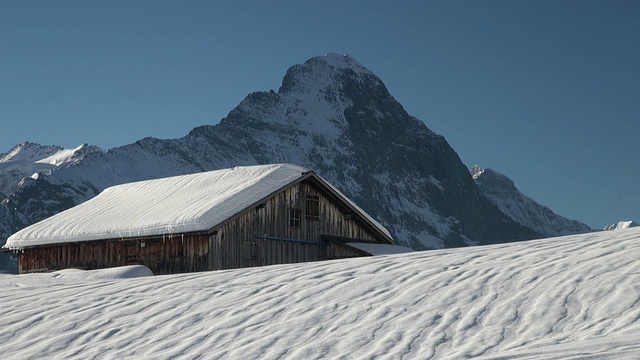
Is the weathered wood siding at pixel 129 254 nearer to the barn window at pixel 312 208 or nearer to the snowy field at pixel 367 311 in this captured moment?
the barn window at pixel 312 208

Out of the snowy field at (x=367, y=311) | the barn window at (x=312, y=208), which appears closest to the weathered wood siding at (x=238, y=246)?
the barn window at (x=312, y=208)

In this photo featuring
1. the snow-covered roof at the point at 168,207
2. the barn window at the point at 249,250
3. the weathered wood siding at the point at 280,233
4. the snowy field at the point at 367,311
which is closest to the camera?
the snowy field at the point at 367,311

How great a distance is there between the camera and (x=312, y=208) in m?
32.9

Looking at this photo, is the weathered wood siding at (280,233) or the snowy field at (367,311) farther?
the weathered wood siding at (280,233)

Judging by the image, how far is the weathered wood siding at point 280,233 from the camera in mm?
29228

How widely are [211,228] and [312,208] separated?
18.4 ft

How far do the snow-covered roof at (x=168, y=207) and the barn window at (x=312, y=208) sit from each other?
67 centimetres

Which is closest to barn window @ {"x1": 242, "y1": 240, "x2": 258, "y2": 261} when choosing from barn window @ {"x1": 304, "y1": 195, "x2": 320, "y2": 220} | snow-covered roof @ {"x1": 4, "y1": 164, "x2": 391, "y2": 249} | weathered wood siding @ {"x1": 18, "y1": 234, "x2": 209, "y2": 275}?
snow-covered roof @ {"x1": 4, "y1": 164, "x2": 391, "y2": 249}

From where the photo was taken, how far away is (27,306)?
15.3 m

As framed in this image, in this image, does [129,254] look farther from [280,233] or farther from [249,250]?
[280,233]

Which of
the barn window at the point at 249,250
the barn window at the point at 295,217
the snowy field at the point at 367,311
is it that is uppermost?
the barn window at the point at 295,217

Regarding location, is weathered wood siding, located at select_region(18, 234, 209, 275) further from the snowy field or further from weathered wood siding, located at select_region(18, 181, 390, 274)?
the snowy field

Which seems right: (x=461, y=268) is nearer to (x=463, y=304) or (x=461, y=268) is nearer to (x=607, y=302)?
(x=463, y=304)

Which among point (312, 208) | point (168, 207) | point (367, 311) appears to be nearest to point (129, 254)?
point (168, 207)
